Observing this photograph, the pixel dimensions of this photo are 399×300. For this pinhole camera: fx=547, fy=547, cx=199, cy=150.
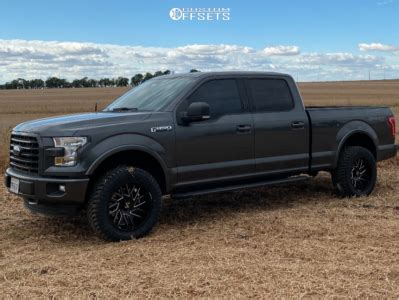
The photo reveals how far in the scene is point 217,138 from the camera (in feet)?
21.4

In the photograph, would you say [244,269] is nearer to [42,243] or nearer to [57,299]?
[57,299]

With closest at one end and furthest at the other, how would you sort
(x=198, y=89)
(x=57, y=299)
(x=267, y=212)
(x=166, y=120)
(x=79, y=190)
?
(x=57, y=299) < (x=79, y=190) < (x=166, y=120) < (x=198, y=89) < (x=267, y=212)

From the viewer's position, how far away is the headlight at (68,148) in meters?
5.52

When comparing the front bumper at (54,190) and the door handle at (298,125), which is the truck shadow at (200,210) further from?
the door handle at (298,125)

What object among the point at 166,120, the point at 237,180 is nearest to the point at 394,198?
the point at 237,180

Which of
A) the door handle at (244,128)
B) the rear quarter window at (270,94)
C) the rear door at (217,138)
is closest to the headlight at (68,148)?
the rear door at (217,138)

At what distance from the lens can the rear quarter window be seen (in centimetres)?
712

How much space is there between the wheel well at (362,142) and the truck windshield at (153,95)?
299 cm

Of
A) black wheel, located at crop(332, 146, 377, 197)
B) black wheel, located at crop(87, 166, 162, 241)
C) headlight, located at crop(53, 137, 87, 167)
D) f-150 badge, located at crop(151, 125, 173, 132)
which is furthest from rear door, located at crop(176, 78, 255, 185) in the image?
black wheel, located at crop(332, 146, 377, 197)

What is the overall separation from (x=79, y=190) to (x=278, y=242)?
6.87 feet

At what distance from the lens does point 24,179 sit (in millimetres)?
5703

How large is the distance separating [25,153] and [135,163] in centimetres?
119

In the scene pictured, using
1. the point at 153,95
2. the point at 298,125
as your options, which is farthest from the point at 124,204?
the point at 298,125

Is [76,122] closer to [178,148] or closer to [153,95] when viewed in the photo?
[178,148]
